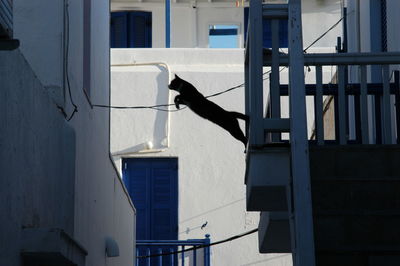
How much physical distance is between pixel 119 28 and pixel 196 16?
1.85 meters

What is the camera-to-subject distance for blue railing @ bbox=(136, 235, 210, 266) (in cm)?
1956

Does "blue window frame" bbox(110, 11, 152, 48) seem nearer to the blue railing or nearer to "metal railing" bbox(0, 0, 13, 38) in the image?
the blue railing

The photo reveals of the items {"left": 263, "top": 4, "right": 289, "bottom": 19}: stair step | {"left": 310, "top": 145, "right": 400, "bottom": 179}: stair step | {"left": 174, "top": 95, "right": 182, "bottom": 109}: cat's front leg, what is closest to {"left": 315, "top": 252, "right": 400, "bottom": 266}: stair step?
{"left": 310, "top": 145, "right": 400, "bottom": 179}: stair step

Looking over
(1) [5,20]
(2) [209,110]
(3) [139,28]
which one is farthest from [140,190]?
(1) [5,20]

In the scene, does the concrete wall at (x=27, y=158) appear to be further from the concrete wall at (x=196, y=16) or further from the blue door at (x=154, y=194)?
the concrete wall at (x=196, y=16)

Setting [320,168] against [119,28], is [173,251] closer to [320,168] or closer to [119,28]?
[119,28]

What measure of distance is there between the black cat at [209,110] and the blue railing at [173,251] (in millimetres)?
5478

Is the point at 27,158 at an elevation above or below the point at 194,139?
below

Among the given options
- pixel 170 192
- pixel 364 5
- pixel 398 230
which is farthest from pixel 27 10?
pixel 170 192

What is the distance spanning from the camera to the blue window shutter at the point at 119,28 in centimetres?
2741

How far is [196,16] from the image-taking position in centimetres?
2752

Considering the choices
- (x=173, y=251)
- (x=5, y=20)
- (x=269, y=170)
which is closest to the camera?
(x=5, y=20)

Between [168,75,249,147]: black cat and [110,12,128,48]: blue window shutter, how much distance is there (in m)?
13.7

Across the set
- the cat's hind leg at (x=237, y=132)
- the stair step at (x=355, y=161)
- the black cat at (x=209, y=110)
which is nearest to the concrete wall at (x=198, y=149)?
the black cat at (x=209, y=110)
